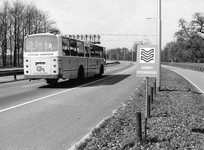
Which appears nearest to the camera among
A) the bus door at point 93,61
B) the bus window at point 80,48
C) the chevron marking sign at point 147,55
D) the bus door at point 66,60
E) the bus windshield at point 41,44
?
the chevron marking sign at point 147,55

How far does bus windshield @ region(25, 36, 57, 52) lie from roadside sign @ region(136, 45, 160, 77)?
359 inches

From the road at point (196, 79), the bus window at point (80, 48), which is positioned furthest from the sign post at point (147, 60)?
the road at point (196, 79)

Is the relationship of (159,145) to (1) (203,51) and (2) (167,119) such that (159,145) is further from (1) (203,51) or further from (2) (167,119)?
(1) (203,51)

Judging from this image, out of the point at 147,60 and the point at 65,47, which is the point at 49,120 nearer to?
the point at 147,60

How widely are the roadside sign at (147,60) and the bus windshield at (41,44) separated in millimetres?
9113

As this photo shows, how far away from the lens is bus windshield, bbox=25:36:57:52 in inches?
587

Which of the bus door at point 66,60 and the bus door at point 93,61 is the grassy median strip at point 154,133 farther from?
the bus door at point 93,61

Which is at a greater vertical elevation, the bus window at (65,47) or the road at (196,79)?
the bus window at (65,47)

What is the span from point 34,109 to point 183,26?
68.3 metres

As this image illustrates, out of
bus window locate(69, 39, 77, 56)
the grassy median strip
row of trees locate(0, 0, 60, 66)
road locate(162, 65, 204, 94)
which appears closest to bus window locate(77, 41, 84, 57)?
bus window locate(69, 39, 77, 56)

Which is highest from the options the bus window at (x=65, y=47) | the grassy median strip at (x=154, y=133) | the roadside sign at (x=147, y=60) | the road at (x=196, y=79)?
the bus window at (x=65, y=47)

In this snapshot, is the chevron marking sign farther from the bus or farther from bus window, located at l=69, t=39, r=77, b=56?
bus window, located at l=69, t=39, r=77, b=56

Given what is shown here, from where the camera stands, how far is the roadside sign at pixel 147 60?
6.39m

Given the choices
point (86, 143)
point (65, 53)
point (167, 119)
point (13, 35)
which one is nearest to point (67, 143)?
point (86, 143)
